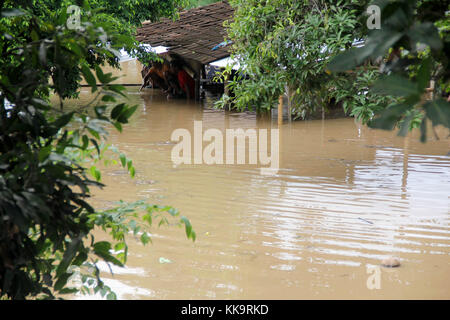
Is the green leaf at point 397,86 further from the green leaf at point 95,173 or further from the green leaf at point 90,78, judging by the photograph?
the green leaf at point 95,173

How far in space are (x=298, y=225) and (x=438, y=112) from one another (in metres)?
4.67

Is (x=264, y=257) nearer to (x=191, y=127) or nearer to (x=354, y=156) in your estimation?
(x=354, y=156)

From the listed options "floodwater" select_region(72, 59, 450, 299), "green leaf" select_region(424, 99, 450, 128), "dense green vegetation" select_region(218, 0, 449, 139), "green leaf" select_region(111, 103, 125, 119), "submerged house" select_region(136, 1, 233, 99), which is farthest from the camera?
"submerged house" select_region(136, 1, 233, 99)

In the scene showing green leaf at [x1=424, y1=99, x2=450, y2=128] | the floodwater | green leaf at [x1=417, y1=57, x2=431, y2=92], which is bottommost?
the floodwater

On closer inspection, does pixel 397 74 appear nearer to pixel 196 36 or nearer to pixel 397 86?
pixel 397 86

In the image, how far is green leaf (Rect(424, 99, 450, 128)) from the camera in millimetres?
1176

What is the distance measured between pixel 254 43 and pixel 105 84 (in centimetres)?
680

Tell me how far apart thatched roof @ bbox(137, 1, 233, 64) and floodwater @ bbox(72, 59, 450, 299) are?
5514 millimetres

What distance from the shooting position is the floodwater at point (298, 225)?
4.39 meters

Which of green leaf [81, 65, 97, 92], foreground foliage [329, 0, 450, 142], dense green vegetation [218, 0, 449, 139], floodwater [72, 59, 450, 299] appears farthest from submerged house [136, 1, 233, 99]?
foreground foliage [329, 0, 450, 142]

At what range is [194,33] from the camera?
17453 millimetres

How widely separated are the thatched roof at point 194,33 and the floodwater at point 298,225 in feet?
18.1

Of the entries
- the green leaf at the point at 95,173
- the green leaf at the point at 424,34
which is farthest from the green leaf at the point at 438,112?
the green leaf at the point at 95,173

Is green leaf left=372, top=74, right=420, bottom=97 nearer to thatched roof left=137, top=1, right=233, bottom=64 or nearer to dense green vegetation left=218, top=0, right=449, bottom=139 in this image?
dense green vegetation left=218, top=0, right=449, bottom=139
